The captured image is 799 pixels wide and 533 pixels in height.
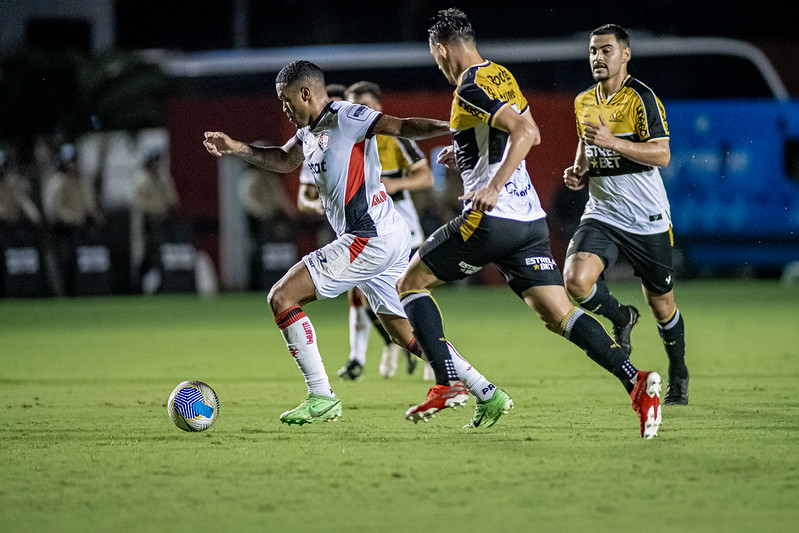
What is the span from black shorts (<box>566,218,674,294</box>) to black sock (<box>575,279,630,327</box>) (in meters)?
0.19

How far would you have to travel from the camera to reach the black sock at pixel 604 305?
802 cm

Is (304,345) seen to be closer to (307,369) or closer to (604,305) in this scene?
(307,369)

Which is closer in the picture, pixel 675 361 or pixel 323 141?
pixel 323 141

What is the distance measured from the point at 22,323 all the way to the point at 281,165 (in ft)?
35.6

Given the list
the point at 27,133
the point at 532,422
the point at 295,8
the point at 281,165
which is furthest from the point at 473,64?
the point at 295,8

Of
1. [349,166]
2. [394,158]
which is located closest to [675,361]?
[349,166]

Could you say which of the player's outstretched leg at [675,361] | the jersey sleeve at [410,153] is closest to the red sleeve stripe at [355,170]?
the player's outstretched leg at [675,361]

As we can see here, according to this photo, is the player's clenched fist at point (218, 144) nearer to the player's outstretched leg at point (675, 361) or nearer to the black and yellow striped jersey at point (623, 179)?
the black and yellow striped jersey at point (623, 179)

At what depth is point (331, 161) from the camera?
7250mm

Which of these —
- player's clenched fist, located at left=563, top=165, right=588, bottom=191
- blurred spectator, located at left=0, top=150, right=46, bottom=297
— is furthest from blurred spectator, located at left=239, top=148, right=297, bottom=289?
player's clenched fist, located at left=563, top=165, right=588, bottom=191

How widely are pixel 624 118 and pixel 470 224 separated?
5.91 feet

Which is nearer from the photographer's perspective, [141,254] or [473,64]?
[473,64]

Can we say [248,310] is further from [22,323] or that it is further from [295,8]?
[295,8]

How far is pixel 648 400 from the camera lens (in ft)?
21.1
